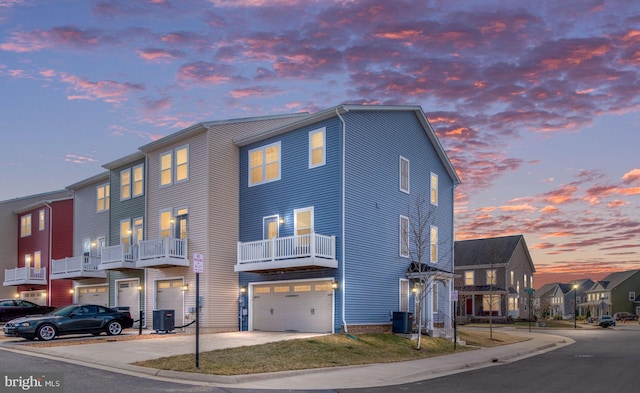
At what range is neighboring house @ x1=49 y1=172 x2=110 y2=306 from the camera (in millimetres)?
39156

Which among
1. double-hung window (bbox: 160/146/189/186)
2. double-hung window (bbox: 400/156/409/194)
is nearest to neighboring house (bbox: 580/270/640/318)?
double-hung window (bbox: 400/156/409/194)

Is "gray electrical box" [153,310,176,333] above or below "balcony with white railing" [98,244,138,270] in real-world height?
below

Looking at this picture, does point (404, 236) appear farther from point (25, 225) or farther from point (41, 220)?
point (25, 225)

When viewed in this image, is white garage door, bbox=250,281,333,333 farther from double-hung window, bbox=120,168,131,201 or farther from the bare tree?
double-hung window, bbox=120,168,131,201

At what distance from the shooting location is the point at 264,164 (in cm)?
3080

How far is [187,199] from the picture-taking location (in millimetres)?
31328

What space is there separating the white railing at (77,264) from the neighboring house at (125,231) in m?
1.75

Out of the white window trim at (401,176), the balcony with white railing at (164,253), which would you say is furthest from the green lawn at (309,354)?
the balcony with white railing at (164,253)

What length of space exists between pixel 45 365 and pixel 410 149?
20739mm

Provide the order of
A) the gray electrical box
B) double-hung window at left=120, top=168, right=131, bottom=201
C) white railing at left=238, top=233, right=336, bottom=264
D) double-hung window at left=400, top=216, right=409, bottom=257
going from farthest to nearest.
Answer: double-hung window at left=120, top=168, right=131, bottom=201 → double-hung window at left=400, top=216, right=409, bottom=257 → the gray electrical box → white railing at left=238, top=233, right=336, bottom=264

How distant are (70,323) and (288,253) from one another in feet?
30.4

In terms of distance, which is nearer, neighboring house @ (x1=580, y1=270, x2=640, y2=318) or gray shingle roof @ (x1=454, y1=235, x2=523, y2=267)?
gray shingle roof @ (x1=454, y1=235, x2=523, y2=267)

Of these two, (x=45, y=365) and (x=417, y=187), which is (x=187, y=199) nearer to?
(x=417, y=187)

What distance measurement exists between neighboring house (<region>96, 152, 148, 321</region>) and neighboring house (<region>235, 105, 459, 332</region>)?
23.0 ft
